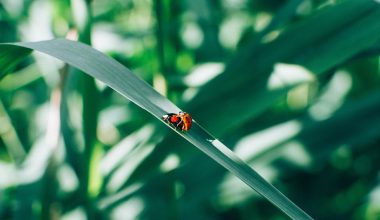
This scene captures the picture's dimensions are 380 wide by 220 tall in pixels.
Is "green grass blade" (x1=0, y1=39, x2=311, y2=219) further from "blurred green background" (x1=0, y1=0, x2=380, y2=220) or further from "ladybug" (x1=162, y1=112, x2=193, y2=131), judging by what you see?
"blurred green background" (x1=0, y1=0, x2=380, y2=220)

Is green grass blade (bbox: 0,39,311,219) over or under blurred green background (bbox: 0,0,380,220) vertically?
under

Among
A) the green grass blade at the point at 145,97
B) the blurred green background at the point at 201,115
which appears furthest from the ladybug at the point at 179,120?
the blurred green background at the point at 201,115

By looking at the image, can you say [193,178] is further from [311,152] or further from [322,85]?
[322,85]

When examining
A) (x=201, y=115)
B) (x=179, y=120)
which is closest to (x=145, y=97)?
(x=179, y=120)

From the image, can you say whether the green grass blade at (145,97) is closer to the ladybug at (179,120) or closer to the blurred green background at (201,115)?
the ladybug at (179,120)

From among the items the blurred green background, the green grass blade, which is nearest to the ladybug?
the green grass blade

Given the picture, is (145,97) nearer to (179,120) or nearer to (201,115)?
(179,120)

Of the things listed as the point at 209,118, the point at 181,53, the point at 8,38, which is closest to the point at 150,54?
the point at 181,53
